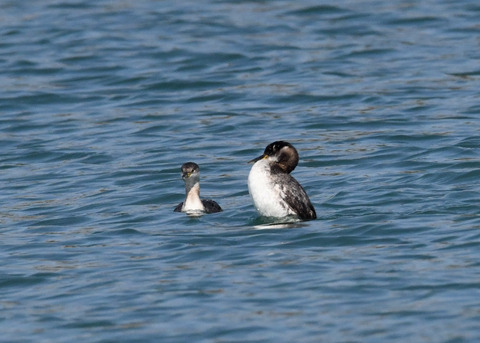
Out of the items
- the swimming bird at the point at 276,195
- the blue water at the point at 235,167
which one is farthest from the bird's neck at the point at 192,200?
the swimming bird at the point at 276,195

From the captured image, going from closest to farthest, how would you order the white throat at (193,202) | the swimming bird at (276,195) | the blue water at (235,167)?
the blue water at (235,167)
the swimming bird at (276,195)
the white throat at (193,202)

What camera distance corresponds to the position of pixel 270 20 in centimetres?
2864

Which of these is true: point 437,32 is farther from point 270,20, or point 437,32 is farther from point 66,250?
point 66,250

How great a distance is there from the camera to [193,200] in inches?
589

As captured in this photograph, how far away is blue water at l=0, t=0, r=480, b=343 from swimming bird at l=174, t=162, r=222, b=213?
186 millimetres

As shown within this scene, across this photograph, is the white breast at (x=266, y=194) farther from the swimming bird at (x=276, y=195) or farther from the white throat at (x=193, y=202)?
the white throat at (x=193, y=202)

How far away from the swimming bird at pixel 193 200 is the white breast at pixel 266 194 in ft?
3.03

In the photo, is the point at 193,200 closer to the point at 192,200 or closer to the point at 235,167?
the point at 192,200

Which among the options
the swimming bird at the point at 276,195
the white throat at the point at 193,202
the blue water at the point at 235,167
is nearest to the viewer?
the blue water at the point at 235,167

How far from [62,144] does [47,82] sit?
17.0 ft

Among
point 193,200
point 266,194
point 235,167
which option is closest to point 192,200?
point 193,200

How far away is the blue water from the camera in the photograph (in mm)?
10773

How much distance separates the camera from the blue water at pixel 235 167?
10773mm

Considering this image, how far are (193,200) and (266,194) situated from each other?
128 centimetres
